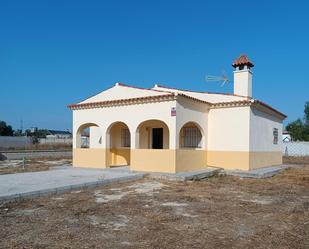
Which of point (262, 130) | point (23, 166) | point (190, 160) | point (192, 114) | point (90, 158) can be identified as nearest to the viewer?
point (190, 160)

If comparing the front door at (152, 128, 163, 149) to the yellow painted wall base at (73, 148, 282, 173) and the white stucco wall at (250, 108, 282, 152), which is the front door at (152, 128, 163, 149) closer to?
the yellow painted wall base at (73, 148, 282, 173)

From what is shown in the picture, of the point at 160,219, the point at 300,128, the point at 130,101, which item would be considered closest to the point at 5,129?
the point at 300,128

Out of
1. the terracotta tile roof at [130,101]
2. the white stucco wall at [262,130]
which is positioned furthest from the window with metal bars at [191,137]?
the white stucco wall at [262,130]

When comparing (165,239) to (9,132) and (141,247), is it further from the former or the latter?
(9,132)

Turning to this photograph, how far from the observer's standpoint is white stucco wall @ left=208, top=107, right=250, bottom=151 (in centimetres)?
1703

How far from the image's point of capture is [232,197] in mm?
10602

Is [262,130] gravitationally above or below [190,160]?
above

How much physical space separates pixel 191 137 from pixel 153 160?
363 centimetres

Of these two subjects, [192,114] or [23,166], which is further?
[23,166]

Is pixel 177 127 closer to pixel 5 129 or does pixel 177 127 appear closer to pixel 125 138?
pixel 125 138

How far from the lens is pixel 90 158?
18.1 metres

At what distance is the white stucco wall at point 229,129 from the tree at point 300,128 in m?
51.8

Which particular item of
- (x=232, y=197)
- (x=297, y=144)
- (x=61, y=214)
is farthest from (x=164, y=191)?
(x=297, y=144)

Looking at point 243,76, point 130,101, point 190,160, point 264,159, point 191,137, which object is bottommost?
point 264,159
